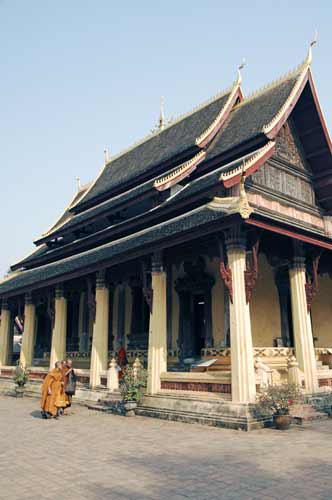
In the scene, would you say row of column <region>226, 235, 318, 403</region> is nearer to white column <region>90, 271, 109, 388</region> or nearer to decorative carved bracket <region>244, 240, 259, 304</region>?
decorative carved bracket <region>244, 240, 259, 304</region>

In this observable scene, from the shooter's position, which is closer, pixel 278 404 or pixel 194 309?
pixel 278 404

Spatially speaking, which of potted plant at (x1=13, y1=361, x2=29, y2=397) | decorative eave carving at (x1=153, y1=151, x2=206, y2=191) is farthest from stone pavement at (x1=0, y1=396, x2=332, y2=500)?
potted plant at (x1=13, y1=361, x2=29, y2=397)

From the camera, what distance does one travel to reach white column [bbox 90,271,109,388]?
555 inches

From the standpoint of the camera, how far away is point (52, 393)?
1084cm

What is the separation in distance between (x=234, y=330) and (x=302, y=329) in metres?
2.78

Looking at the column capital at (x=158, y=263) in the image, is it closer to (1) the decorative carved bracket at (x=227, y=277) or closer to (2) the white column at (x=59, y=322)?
(1) the decorative carved bracket at (x=227, y=277)

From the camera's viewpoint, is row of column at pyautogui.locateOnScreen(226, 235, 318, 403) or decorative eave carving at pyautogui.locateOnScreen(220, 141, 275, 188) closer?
row of column at pyautogui.locateOnScreen(226, 235, 318, 403)

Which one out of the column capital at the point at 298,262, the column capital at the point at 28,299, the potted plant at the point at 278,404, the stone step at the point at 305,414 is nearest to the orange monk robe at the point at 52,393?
the potted plant at the point at 278,404

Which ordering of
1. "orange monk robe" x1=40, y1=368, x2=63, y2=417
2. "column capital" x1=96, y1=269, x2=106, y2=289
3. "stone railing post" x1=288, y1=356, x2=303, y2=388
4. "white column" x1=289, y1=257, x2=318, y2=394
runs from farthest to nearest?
"column capital" x1=96, y1=269, x2=106, y2=289
"white column" x1=289, y1=257, x2=318, y2=394
"orange monk robe" x1=40, y1=368, x2=63, y2=417
"stone railing post" x1=288, y1=356, x2=303, y2=388

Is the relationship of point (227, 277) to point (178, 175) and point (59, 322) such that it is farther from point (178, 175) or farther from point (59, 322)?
point (59, 322)

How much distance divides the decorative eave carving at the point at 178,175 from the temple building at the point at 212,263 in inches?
1.8

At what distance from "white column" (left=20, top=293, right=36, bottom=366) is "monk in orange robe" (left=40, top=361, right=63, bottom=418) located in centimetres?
812

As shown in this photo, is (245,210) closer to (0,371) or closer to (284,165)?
(284,165)

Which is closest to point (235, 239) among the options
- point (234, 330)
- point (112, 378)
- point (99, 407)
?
point (234, 330)
